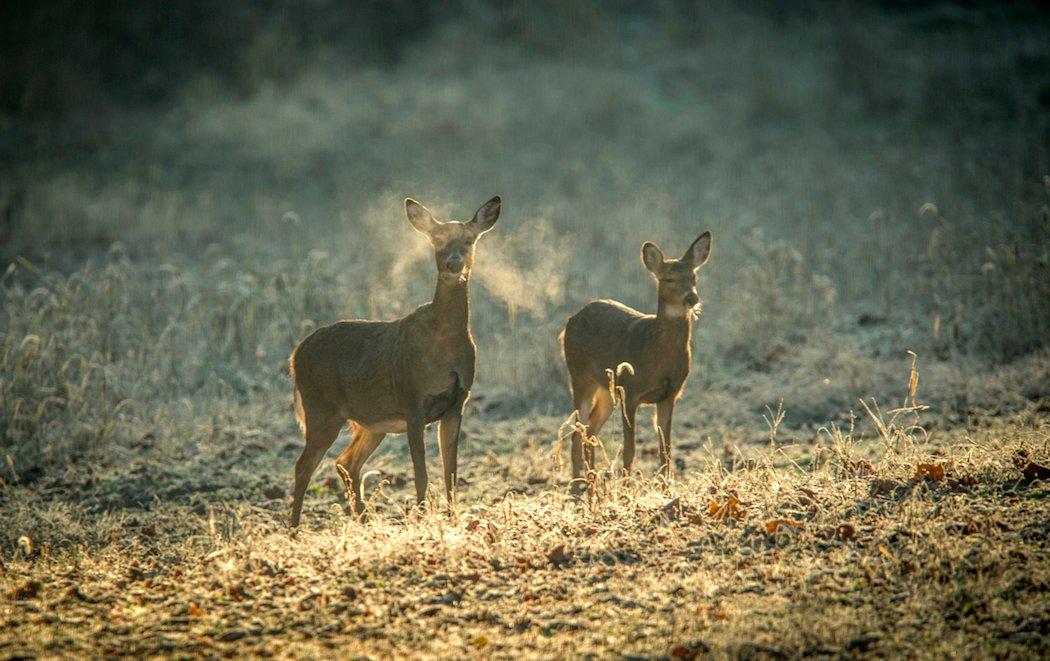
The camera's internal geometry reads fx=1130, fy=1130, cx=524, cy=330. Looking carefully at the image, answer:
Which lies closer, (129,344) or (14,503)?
(14,503)

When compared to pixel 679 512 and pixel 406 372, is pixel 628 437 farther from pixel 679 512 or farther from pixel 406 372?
pixel 679 512

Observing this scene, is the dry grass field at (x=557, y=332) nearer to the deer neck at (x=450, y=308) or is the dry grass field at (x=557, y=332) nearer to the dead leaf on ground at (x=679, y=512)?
the dead leaf on ground at (x=679, y=512)

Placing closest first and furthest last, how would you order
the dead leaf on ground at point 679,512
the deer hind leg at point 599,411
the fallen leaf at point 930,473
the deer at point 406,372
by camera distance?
the dead leaf on ground at point 679,512 < the fallen leaf at point 930,473 < the deer at point 406,372 < the deer hind leg at point 599,411

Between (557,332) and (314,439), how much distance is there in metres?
5.33

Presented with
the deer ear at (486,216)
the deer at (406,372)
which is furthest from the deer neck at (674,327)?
the deer at (406,372)

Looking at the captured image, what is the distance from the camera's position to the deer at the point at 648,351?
8852mm

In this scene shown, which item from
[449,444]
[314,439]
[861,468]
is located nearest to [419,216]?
[449,444]

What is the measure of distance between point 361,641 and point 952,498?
358cm

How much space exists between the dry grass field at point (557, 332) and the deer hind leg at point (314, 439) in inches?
14.5

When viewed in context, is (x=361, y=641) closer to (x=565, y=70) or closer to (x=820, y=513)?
(x=820, y=513)

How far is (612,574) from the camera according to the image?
6.08m

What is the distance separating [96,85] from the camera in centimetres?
2631

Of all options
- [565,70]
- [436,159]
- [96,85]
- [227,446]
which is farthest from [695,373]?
[96,85]

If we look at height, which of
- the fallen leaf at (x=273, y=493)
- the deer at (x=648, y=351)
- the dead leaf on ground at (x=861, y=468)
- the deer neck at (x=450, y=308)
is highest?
the deer neck at (x=450, y=308)
